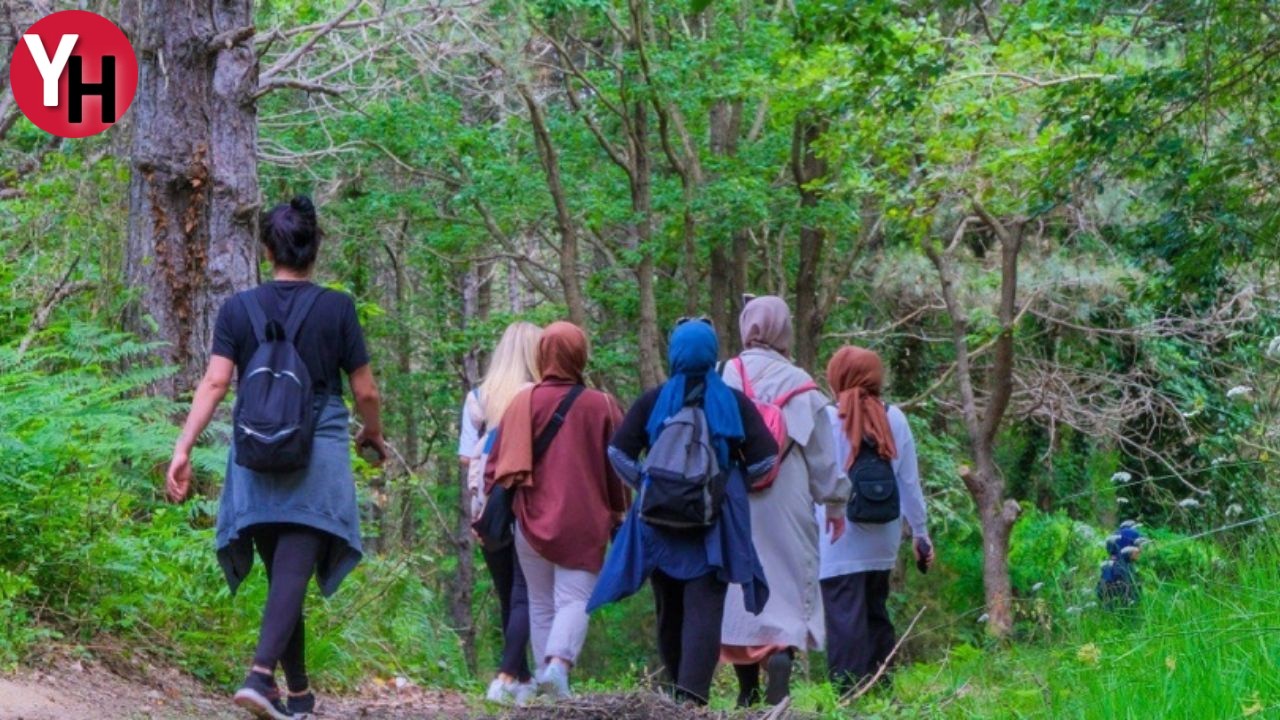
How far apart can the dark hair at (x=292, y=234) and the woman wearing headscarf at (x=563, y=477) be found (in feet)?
5.60

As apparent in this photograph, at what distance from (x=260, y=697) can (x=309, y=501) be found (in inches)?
28.5

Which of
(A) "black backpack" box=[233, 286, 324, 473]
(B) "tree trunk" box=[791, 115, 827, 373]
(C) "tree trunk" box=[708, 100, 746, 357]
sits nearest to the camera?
(A) "black backpack" box=[233, 286, 324, 473]

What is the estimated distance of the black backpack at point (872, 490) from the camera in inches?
325

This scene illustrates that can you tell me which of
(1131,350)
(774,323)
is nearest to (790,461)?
(774,323)

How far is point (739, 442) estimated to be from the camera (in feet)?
22.2

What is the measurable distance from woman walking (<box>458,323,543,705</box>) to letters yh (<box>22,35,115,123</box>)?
4.51m

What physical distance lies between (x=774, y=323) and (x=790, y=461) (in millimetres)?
631

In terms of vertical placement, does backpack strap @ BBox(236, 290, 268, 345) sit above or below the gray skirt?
above

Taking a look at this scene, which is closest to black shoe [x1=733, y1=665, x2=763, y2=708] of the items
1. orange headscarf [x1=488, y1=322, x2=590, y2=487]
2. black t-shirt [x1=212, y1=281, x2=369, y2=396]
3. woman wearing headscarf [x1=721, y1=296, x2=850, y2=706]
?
woman wearing headscarf [x1=721, y1=296, x2=850, y2=706]

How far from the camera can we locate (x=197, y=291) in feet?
31.6

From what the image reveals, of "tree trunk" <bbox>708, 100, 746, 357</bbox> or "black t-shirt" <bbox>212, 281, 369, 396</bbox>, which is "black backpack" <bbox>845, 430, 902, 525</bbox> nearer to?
"black t-shirt" <bbox>212, 281, 369, 396</bbox>

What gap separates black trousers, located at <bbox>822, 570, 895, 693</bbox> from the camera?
8.20m

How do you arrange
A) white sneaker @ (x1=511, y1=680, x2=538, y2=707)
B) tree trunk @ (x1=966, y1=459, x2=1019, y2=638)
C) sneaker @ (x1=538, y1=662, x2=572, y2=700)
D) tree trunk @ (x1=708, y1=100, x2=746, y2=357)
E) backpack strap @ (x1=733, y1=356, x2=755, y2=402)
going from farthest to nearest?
tree trunk @ (x1=708, y1=100, x2=746, y2=357), tree trunk @ (x1=966, y1=459, x2=1019, y2=638), white sneaker @ (x1=511, y1=680, x2=538, y2=707), sneaker @ (x1=538, y1=662, x2=572, y2=700), backpack strap @ (x1=733, y1=356, x2=755, y2=402)

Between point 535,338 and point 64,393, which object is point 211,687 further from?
point 535,338
